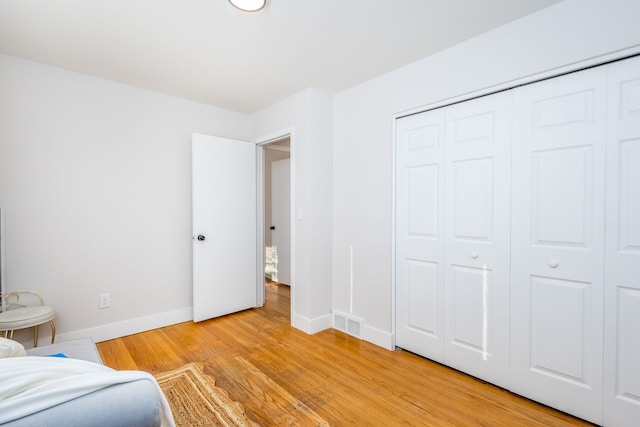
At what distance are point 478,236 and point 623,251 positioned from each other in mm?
733

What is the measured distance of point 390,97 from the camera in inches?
106

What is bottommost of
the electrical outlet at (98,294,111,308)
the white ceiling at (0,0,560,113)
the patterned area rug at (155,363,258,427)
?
the patterned area rug at (155,363,258,427)

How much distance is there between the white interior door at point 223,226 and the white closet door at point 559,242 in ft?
8.74

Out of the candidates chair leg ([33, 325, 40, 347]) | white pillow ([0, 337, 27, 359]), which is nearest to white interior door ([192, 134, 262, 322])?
chair leg ([33, 325, 40, 347])

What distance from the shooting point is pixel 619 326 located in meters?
1.66

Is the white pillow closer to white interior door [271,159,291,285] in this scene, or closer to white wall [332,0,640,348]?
white wall [332,0,640,348]

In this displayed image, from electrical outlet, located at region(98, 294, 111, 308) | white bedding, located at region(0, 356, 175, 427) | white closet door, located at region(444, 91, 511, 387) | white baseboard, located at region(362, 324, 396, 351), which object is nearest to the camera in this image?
white bedding, located at region(0, 356, 175, 427)

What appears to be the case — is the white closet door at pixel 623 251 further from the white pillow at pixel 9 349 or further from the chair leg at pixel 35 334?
the chair leg at pixel 35 334

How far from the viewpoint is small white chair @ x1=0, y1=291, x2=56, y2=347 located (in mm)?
2164

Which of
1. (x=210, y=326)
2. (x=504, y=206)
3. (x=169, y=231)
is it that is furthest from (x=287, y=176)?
(x=504, y=206)

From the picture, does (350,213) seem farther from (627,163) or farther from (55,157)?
(55,157)

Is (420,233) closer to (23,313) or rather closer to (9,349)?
(9,349)

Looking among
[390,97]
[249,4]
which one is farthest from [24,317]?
[390,97]

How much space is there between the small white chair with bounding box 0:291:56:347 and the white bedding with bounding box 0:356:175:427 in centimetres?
182
